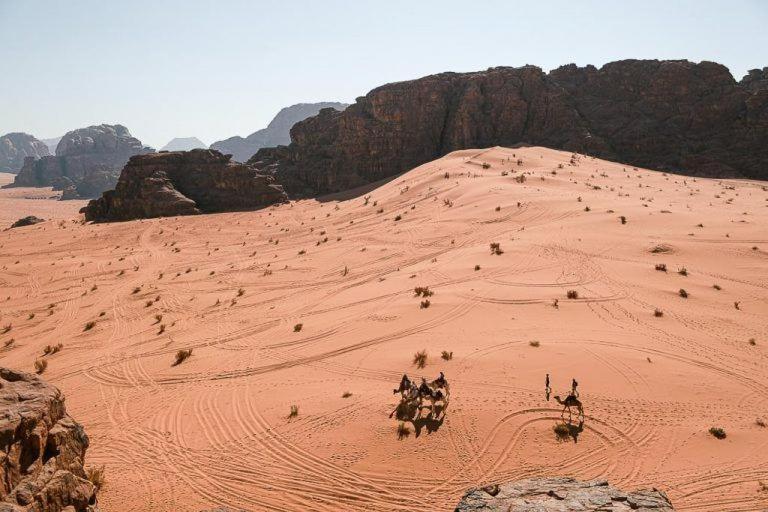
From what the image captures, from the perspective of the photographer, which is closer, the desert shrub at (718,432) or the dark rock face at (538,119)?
the desert shrub at (718,432)

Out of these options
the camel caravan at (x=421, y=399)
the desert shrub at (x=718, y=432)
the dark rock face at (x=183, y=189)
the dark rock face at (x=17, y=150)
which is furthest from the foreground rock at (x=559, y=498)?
the dark rock face at (x=17, y=150)

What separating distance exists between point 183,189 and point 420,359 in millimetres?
43290

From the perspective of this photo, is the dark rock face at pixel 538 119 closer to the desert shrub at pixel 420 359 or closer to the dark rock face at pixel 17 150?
the desert shrub at pixel 420 359

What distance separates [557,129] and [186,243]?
4170cm

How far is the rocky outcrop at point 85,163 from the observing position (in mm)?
88125

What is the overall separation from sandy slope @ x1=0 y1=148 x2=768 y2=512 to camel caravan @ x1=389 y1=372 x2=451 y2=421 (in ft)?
0.87

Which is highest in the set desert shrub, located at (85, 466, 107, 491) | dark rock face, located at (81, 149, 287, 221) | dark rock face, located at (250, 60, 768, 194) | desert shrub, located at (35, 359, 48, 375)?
dark rock face, located at (250, 60, 768, 194)

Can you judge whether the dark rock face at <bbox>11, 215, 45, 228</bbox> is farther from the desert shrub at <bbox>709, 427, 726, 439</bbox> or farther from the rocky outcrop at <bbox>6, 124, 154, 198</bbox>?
the desert shrub at <bbox>709, 427, 726, 439</bbox>

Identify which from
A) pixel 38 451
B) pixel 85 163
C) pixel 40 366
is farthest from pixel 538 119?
pixel 85 163

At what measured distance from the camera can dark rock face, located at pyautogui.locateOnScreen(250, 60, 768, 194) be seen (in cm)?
4866

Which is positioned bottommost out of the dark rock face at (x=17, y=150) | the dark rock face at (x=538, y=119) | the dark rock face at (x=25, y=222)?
the dark rock face at (x=25, y=222)

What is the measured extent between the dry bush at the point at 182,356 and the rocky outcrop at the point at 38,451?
6.39m

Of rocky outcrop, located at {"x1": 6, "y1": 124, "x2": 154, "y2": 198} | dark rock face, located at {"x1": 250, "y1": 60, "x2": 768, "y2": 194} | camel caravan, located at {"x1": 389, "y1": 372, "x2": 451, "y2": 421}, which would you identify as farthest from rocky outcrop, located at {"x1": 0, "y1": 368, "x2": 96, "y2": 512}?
rocky outcrop, located at {"x1": 6, "y1": 124, "x2": 154, "y2": 198}

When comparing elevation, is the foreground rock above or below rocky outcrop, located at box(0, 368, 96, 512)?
below
